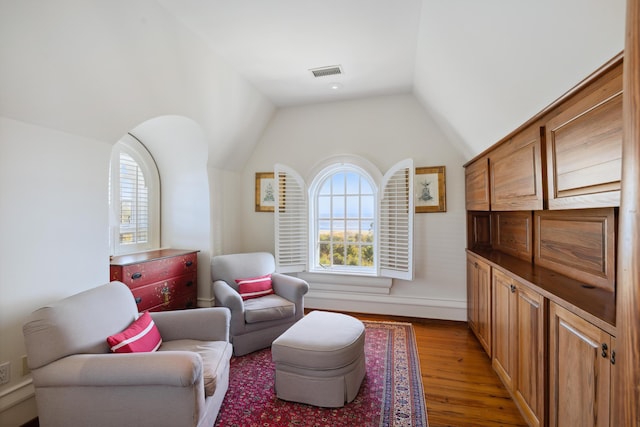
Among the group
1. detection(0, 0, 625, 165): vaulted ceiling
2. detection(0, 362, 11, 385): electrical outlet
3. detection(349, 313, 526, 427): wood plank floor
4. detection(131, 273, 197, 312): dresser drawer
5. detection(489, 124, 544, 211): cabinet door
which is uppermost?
detection(0, 0, 625, 165): vaulted ceiling

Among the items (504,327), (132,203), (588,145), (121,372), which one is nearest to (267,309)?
(121,372)

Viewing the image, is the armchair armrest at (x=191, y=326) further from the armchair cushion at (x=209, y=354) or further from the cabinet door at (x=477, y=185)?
the cabinet door at (x=477, y=185)

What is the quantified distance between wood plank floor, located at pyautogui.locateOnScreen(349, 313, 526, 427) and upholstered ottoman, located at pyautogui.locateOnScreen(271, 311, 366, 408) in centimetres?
57

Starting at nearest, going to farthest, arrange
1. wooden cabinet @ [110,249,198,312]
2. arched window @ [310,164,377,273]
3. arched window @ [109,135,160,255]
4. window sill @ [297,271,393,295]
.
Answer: wooden cabinet @ [110,249,198,312] → arched window @ [109,135,160,255] → window sill @ [297,271,393,295] → arched window @ [310,164,377,273]

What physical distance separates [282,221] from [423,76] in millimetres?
2270

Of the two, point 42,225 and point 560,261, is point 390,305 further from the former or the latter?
point 42,225

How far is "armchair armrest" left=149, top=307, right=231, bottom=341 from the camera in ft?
6.98

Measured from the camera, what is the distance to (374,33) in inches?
96.7

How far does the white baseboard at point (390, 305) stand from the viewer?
3607 mm

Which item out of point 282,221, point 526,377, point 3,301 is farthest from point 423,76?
point 3,301

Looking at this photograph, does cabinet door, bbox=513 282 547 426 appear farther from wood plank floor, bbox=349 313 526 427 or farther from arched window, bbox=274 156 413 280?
arched window, bbox=274 156 413 280

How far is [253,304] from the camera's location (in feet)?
9.66

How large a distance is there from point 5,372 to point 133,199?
2064mm

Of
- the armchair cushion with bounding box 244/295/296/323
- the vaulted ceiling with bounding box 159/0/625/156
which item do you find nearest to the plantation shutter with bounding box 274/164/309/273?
the armchair cushion with bounding box 244/295/296/323
